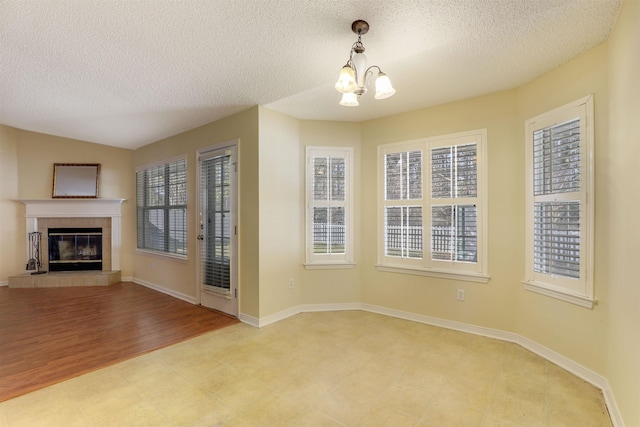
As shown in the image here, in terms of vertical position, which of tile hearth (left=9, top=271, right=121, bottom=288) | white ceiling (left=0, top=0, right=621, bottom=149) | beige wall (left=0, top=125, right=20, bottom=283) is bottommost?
tile hearth (left=9, top=271, right=121, bottom=288)

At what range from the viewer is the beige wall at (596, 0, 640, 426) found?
1.57 metres

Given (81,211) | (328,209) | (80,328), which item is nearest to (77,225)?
(81,211)

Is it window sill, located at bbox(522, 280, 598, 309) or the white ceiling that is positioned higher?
the white ceiling

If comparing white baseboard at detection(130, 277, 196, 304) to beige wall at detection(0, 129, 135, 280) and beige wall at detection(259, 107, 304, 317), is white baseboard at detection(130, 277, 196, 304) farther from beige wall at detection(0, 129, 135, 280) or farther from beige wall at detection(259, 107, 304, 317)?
beige wall at detection(259, 107, 304, 317)

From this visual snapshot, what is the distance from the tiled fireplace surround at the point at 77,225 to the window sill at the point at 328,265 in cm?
388

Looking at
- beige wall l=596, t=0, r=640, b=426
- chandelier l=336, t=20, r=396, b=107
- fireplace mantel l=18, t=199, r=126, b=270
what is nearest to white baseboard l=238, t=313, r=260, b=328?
chandelier l=336, t=20, r=396, b=107

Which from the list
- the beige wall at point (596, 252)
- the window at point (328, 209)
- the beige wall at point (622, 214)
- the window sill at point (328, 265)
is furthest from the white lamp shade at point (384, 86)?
the window sill at point (328, 265)

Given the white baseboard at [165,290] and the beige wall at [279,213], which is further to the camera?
the white baseboard at [165,290]

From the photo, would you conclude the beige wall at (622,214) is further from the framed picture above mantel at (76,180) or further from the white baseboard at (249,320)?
the framed picture above mantel at (76,180)

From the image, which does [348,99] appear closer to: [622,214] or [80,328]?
[622,214]

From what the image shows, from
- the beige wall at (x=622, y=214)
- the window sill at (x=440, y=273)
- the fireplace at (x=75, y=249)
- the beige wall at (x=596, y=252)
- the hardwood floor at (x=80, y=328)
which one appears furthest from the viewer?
the fireplace at (x=75, y=249)

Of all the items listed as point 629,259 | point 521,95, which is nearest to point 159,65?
point 521,95

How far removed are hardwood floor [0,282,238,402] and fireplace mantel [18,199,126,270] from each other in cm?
96

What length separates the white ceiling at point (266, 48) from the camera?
1.77 meters
